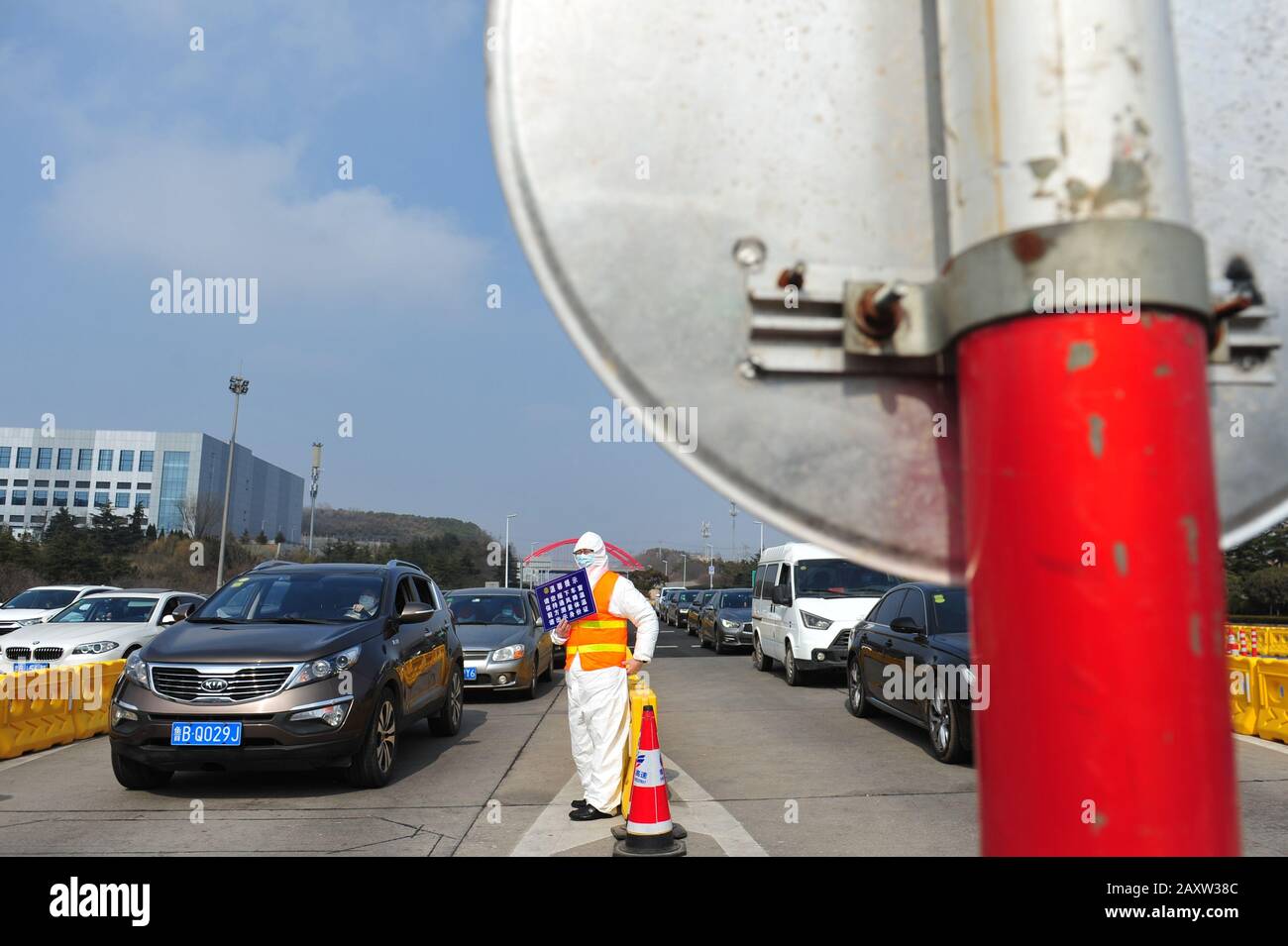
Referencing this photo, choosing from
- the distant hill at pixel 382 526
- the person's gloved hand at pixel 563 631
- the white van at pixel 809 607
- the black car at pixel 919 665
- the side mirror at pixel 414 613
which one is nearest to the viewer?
the person's gloved hand at pixel 563 631

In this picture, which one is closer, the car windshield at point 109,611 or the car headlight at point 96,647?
the car headlight at point 96,647

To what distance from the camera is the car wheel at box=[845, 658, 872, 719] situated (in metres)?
11.3

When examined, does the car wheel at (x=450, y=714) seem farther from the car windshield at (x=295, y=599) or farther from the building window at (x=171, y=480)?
the building window at (x=171, y=480)

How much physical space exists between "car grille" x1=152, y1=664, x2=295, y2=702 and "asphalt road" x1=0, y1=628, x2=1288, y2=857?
786 millimetres

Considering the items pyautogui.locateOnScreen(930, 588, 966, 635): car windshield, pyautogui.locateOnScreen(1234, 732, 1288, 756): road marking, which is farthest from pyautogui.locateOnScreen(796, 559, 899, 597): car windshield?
pyautogui.locateOnScreen(1234, 732, 1288, 756): road marking

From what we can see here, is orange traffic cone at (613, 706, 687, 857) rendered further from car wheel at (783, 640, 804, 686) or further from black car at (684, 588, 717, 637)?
black car at (684, 588, 717, 637)

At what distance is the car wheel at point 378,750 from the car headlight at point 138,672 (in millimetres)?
1646

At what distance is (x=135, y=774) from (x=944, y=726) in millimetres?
6714

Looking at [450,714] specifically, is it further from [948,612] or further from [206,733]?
[948,612]

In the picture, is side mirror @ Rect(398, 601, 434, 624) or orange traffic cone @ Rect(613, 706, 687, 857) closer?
orange traffic cone @ Rect(613, 706, 687, 857)

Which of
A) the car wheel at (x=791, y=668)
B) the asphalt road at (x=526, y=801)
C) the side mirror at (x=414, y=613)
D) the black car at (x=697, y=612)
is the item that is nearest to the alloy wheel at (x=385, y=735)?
the asphalt road at (x=526, y=801)

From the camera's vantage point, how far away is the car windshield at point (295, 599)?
822cm

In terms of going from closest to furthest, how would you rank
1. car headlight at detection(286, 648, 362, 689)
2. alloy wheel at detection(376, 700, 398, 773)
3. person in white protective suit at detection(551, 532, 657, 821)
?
person in white protective suit at detection(551, 532, 657, 821) → car headlight at detection(286, 648, 362, 689) → alloy wheel at detection(376, 700, 398, 773)
